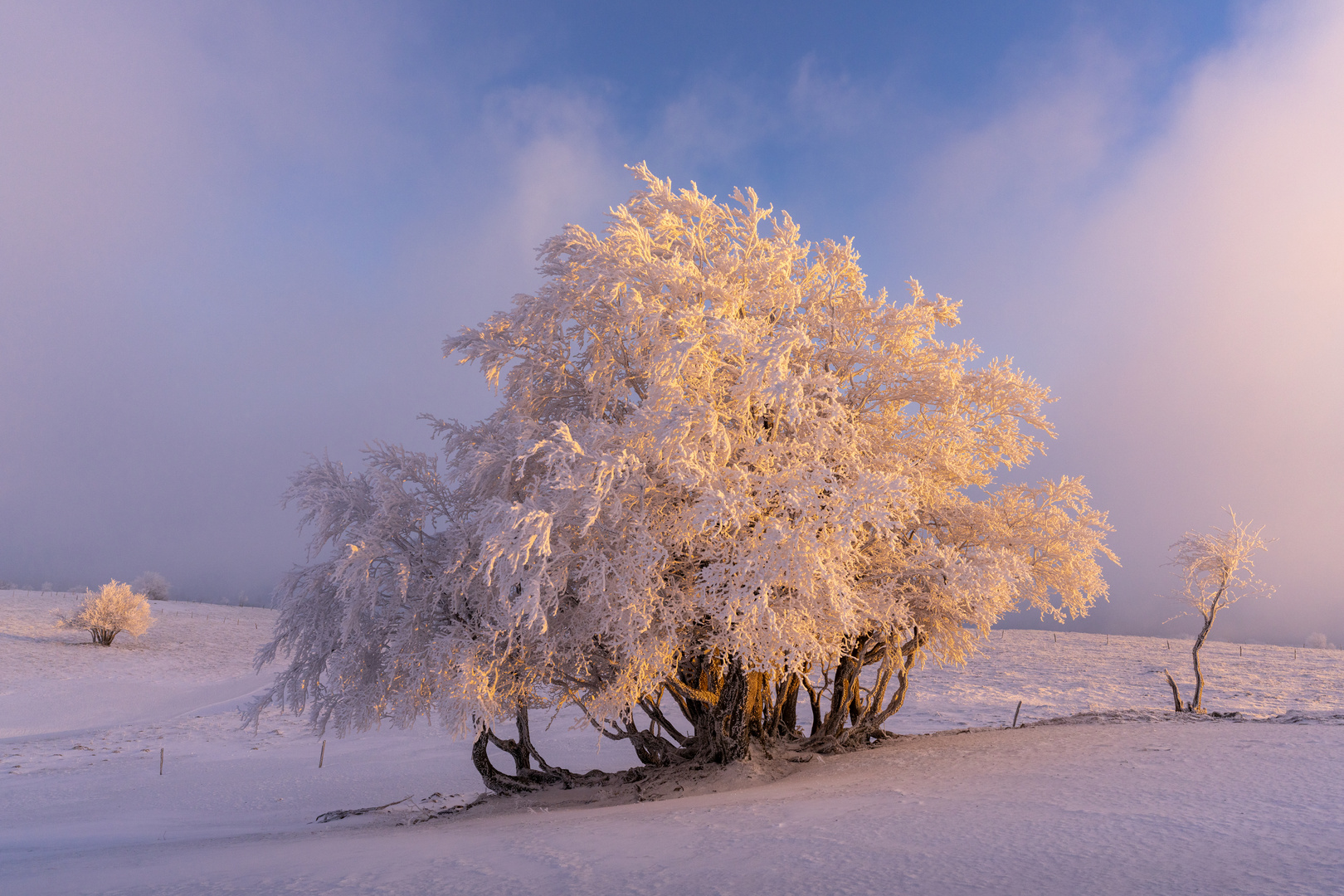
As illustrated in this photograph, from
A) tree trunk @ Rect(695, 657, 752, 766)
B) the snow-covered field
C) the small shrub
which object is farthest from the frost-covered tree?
the small shrub

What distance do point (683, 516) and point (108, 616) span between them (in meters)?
52.3

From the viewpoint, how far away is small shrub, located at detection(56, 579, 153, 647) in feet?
152

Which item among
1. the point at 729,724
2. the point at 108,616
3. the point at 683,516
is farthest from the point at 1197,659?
the point at 108,616

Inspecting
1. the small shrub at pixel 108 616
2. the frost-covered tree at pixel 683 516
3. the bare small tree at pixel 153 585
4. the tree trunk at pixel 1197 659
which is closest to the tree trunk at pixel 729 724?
the frost-covered tree at pixel 683 516

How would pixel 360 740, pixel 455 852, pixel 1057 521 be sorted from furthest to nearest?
pixel 360 740 → pixel 1057 521 → pixel 455 852

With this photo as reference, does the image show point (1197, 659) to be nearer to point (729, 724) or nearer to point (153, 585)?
point (729, 724)

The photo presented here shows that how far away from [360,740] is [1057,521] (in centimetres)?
2772

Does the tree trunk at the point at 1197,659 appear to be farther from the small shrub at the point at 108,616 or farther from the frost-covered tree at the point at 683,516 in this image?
the small shrub at the point at 108,616

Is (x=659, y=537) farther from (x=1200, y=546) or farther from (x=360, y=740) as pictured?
(x=360, y=740)

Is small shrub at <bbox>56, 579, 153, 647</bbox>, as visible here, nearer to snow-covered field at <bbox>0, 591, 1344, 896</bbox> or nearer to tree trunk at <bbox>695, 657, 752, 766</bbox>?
snow-covered field at <bbox>0, 591, 1344, 896</bbox>

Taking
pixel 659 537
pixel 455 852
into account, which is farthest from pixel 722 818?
pixel 659 537

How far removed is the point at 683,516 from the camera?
35.9ft

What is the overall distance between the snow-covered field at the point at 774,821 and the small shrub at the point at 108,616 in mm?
23221

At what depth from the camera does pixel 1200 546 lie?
64.9 feet
